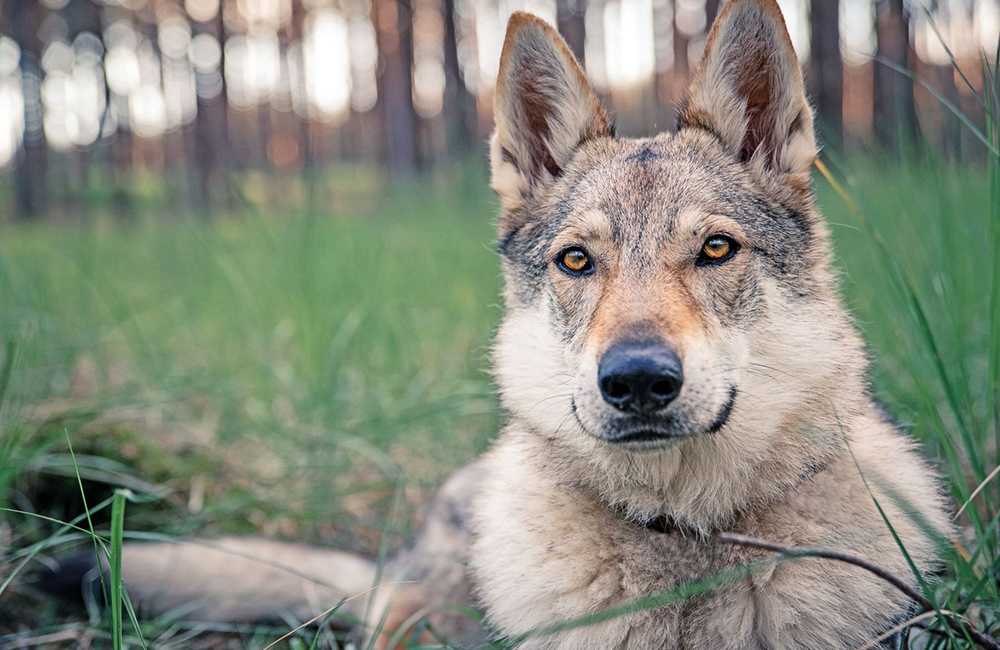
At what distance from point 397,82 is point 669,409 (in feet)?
74.1

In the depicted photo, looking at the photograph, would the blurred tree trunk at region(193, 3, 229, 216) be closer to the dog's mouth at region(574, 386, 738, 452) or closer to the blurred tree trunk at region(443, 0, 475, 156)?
the blurred tree trunk at region(443, 0, 475, 156)

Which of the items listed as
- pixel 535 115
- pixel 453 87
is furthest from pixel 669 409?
pixel 453 87

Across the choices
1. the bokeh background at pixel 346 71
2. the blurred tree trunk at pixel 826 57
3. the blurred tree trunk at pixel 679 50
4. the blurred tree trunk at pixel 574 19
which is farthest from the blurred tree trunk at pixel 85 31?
the blurred tree trunk at pixel 679 50

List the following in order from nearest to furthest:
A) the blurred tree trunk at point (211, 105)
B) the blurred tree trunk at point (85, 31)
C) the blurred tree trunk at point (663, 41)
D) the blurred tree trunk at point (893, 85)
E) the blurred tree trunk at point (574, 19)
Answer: the blurred tree trunk at point (893, 85) < the blurred tree trunk at point (85, 31) < the blurred tree trunk at point (574, 19) < the blurred tree trunk at point (211, 105) < the blurred tree trunk at point (663, 41)

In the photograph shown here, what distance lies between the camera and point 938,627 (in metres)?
1.73

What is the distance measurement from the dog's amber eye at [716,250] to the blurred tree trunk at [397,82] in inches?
708

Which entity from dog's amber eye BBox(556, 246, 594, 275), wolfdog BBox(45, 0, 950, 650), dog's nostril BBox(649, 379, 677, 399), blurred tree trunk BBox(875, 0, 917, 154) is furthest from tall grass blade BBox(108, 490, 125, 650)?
blurred tree trunk BBox(875, 0, 917, 154)

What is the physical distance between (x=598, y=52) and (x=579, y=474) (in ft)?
73.4

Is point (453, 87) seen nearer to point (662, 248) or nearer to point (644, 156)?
point (644, 156)

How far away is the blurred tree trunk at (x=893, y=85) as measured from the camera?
10.6 feet

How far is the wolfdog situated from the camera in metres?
1.96

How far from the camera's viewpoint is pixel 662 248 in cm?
228

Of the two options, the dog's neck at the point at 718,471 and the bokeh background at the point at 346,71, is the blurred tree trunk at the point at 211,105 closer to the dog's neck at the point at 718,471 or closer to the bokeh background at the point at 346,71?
the bokeh background at the point at 346,71

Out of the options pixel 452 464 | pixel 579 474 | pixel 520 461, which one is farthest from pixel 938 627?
pixel 452 464
